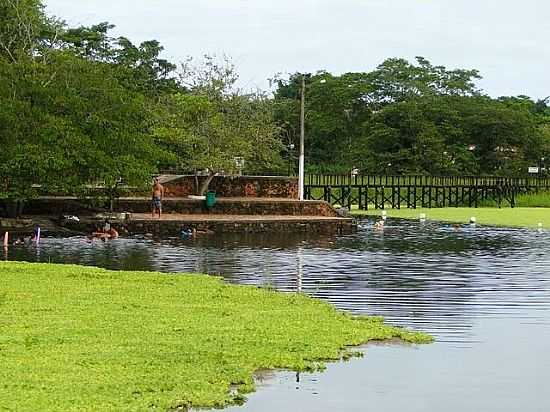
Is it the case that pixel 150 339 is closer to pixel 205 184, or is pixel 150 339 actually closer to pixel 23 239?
pixel 23 239

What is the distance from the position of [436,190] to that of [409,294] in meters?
40.5

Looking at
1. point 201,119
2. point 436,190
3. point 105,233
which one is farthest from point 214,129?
point 436,190

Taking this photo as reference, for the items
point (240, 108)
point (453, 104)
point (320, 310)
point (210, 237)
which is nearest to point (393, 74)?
point (453, 104)

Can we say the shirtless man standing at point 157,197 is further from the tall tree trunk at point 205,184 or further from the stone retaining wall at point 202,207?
the tall tree trunk at point 205,184

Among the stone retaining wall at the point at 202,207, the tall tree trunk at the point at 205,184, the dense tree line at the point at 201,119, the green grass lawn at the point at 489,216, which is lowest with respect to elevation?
the green grass lawn at the point at 489,216

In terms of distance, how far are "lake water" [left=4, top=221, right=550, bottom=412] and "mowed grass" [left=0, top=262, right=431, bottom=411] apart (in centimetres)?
47

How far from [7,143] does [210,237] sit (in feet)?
20.8

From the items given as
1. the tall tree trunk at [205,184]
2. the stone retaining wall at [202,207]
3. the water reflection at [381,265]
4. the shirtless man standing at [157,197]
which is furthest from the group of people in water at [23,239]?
the tall tree trunk at [205,184]

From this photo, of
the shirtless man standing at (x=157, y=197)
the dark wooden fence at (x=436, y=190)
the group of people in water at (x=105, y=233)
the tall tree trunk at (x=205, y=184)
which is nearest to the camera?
the group of people in water at (x=105, y=233)

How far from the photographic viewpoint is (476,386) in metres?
8.89

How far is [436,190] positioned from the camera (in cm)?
5550

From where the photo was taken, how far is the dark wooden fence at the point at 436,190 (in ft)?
176

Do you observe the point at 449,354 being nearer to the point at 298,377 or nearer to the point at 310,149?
the point at 298,377

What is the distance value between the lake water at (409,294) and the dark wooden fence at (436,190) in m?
20.2
